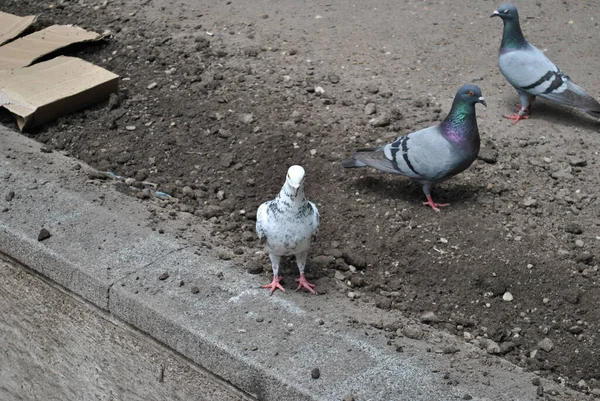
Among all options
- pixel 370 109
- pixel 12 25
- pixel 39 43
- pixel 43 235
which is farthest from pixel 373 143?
pixel 12 25

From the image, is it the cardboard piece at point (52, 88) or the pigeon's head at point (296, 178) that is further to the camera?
the cardboard piece at point (52, 88)

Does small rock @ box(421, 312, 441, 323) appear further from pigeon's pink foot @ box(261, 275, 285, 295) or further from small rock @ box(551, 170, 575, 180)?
small rock @ box(551, 170, 575, 180)

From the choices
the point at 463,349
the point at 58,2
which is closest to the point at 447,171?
the point at 463,349

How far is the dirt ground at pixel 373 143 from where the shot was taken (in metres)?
3.39

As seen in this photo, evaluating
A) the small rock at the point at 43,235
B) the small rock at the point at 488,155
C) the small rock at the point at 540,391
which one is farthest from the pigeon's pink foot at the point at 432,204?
the small rock at the point at 43,235

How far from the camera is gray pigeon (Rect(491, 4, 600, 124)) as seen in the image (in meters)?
4.61

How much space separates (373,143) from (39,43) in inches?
84.7

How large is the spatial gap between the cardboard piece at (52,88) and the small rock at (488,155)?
1.97 meters

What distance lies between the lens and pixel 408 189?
13.5ft

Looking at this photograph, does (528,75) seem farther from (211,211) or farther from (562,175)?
(211,211)

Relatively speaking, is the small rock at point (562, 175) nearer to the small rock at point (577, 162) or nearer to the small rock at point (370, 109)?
the small rock at point (577, 162)

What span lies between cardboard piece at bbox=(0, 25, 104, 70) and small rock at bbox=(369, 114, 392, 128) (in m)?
1.87

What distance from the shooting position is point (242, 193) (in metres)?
4.02

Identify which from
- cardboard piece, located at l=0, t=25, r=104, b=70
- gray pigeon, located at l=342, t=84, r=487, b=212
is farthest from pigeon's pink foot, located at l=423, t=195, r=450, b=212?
cardboard piece, located at l=0, t=25, r=104, b=70
